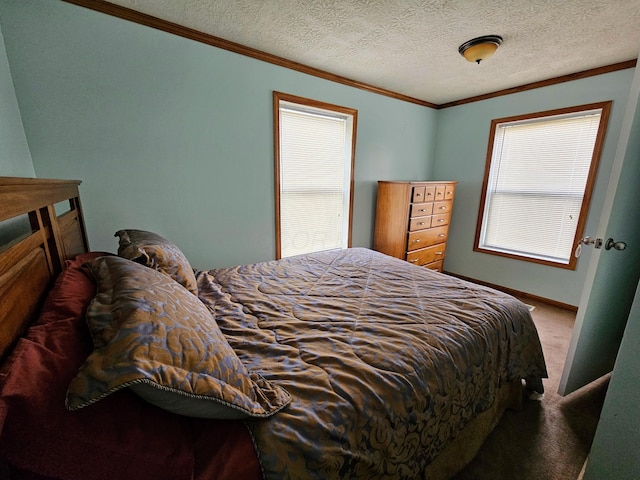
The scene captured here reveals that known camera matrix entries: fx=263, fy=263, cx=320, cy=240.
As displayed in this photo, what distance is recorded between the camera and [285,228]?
112 inches

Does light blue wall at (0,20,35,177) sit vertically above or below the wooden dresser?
above

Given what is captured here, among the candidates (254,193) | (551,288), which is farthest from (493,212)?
(254,193)

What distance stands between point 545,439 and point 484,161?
2.96 meters

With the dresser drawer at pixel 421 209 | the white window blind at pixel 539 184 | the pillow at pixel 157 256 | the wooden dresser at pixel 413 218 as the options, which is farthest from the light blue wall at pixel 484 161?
the pillow at pixel 157 256

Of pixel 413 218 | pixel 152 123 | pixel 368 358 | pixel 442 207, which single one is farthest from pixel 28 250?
pixel 442 207

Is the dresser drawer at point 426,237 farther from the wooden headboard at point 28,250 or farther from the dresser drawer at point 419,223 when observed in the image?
the wooden headboard at point 28,250

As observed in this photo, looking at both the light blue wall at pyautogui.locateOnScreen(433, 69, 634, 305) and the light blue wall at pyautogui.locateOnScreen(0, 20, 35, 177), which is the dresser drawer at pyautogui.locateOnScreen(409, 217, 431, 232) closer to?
the light blue wall at pyautogui.locateOnScreen(433, 69, 634, 305)

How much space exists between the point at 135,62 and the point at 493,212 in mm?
3919

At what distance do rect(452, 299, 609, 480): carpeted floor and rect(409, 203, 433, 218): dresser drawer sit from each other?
1825 millimetres

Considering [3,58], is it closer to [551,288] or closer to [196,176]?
[196,176]

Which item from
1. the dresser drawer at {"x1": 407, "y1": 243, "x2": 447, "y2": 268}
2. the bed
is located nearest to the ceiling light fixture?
the bed

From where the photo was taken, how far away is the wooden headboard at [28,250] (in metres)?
0.68

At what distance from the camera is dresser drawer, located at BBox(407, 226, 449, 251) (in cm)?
313

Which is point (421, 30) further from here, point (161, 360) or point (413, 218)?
point (161, 360)
